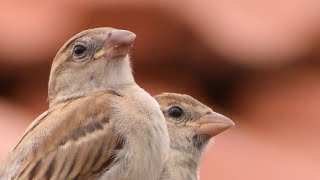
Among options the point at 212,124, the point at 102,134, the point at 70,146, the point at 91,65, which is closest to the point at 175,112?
the point at 212,124

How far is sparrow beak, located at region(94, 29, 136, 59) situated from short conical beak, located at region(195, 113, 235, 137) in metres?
0.66

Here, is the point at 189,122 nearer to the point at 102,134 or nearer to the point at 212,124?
the point at 212,124

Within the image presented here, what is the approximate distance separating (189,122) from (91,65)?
72cm

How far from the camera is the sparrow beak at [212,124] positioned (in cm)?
688

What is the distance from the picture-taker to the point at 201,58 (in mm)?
10719

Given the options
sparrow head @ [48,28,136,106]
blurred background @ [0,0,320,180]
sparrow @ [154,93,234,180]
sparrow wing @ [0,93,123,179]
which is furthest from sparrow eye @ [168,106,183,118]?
blurred background @ [0,0,320,180]

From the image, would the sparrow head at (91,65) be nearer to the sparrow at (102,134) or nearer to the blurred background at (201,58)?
the sparrow at (102,134)

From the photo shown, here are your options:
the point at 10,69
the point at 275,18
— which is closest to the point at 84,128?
the point at 10,69

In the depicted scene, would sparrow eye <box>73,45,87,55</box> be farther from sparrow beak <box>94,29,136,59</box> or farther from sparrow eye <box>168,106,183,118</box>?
sparrow eye <box>168,106,183,118</box>

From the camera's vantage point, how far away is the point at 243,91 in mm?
10906

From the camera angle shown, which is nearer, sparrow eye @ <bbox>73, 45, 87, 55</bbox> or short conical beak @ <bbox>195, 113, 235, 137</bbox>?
sparrow eye @ <bbox>73, 45, 87, 55</bbox>

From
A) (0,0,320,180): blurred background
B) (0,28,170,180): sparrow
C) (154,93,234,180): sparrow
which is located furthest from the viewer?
(0,0,320,180): blurred background

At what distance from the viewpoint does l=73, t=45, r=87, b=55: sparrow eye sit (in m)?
6.63

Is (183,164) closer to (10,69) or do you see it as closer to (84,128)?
(84,128)
